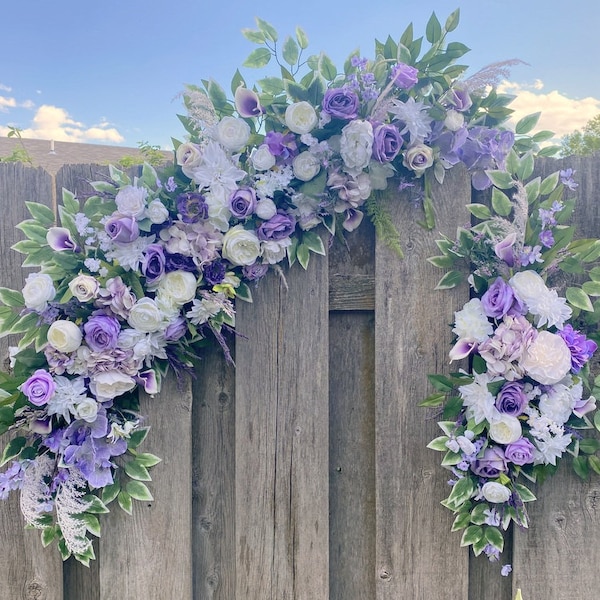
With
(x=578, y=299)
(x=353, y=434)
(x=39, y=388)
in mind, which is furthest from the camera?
(x=353, y=434)

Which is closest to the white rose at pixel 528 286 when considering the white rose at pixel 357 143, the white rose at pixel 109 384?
the white rose at pixel 357 143

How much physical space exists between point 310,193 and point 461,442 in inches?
29.8

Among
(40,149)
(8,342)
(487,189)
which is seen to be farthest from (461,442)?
(40,149)

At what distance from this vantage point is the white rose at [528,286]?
4.43ft

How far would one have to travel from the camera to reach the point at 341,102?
52.3 inches

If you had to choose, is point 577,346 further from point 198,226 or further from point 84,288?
point 84,288

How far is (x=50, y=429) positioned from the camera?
4.56 ft

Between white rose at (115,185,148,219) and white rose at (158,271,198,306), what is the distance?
0.58ft

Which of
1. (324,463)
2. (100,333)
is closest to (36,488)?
(100,333)

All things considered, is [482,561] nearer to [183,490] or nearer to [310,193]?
[183,490]

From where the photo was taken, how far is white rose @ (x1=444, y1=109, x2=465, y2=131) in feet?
4.54

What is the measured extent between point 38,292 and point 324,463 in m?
0.87

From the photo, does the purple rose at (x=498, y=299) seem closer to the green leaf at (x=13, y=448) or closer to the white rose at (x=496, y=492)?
the white rose at (x=496, y=492)

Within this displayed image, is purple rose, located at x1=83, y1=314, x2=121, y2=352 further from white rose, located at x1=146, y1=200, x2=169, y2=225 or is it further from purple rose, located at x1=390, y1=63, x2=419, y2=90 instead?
purple rose, located at x1=390, y1=63, x2=419, y2=90
